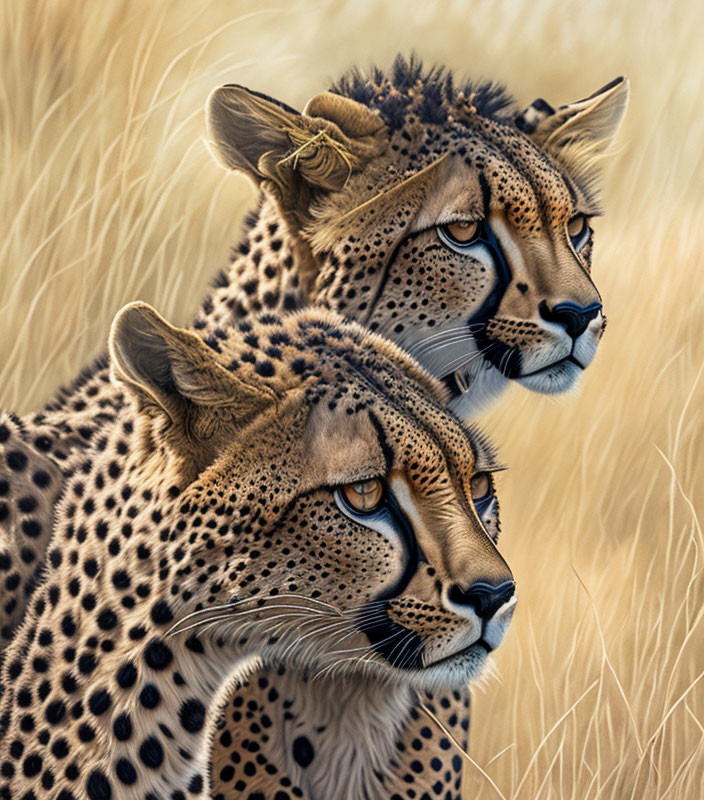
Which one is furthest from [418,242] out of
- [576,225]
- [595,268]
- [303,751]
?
[303,751]

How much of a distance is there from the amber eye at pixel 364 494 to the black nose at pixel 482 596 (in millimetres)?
177

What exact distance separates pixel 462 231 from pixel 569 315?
27cm

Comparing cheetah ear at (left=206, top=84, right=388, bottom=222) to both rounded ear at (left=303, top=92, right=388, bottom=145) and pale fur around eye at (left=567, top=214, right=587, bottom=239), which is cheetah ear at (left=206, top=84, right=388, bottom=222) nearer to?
rounded ear at (left=303, top=92, right=388, bottom=145)

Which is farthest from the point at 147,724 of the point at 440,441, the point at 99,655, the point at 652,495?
the point at 652,495

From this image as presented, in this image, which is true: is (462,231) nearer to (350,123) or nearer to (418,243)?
(418,243)

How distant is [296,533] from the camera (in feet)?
6.81

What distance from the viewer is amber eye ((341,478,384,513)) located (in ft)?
6.80

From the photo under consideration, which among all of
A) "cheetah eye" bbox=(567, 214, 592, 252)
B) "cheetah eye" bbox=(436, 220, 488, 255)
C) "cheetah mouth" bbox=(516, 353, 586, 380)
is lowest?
"cheetah mouth" bbox=(516, 353, 586, 380)

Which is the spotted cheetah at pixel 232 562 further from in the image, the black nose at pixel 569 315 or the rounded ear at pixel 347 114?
the rounded ear at pixel 347 114

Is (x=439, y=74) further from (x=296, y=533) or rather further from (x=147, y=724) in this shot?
(x=147, y=724)

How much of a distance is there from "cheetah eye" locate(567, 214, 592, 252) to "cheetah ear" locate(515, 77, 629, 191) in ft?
0.34

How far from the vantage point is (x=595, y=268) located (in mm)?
3250

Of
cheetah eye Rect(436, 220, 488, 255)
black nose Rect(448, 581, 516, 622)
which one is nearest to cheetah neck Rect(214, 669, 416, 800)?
black nose Rect(448, 581, 516, 622)

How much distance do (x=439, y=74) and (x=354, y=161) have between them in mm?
355
